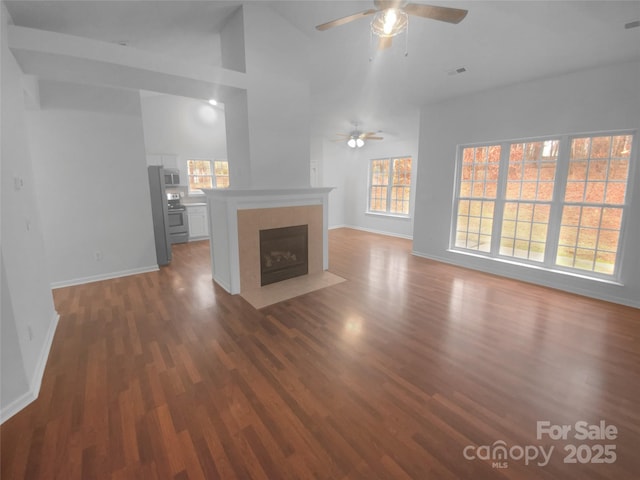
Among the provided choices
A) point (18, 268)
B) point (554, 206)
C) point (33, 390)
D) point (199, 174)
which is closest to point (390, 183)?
A: point (554, 206)

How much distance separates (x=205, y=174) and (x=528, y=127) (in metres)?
6.91

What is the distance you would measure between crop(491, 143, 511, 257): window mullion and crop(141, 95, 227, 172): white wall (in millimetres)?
6396

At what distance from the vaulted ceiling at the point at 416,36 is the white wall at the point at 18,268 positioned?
85 cm

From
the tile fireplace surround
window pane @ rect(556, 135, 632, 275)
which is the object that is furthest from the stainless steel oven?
window pane @ rect(556, 135, 632, 275)

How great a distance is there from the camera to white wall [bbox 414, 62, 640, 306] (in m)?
3.34

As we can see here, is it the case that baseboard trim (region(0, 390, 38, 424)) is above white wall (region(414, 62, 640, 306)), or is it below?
below

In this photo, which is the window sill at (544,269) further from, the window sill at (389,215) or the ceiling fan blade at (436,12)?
the ceiling fan blade at (436,12)

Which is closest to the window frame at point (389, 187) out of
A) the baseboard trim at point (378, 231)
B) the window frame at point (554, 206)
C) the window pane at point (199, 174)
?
the baseboard trim at point (378, 231)

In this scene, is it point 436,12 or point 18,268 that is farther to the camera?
point 436,12

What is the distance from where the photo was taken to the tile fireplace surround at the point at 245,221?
3566mm

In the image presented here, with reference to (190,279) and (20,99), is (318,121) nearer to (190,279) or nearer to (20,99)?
(190,279)

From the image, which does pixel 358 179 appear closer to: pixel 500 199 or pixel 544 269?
pixel 500 199

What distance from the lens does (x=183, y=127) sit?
272 inches

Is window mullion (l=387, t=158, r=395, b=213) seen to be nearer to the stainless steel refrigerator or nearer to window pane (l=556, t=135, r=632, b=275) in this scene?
window pane (l=556, t=135, r=632, b=275)
